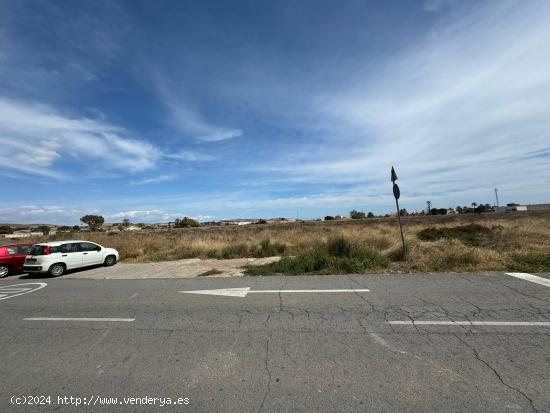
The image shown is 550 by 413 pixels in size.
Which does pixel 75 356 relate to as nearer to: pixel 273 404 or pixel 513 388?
pixel 273 404

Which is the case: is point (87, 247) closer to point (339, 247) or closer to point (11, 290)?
point (11, 290)

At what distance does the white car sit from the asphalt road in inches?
249

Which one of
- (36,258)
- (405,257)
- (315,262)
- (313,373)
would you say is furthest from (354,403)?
(36,258)

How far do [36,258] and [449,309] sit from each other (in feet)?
50.2

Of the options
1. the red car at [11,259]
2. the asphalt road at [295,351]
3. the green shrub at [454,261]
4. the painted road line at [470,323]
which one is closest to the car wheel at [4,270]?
the red car at [11,259]

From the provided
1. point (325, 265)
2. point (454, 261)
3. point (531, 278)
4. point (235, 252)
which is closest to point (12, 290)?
point (235, 252)

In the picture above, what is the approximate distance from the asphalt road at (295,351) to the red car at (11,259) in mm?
8620

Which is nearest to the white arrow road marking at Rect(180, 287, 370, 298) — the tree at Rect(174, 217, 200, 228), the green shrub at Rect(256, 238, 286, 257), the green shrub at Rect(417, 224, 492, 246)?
the green shrub at Rect(256, 238, 286, 257)

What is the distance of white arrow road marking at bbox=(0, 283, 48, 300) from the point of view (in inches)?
388

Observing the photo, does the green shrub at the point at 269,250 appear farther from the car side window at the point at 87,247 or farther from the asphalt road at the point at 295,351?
the asphalt road at the point at 295,351

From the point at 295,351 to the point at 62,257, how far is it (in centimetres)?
1368

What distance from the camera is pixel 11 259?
49.3ft

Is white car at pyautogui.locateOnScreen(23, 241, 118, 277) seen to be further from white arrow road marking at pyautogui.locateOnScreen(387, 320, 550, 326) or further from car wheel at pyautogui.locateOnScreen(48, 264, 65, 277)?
white arrow road marking at pyautogui.locateOnScreen(387, 320, 550, 326)

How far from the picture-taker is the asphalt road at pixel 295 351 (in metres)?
3.44
